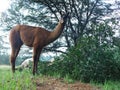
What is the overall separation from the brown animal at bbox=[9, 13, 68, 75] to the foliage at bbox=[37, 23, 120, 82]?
886 mm

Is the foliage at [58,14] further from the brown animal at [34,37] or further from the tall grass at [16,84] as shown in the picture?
the tall grass at [16,84]

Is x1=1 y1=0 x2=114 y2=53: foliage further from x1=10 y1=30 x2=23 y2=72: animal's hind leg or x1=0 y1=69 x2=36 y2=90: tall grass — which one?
x1=0 y1=69 x2=36 y2=90: tall grass

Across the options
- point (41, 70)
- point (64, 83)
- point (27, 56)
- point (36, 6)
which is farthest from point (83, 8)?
point (64, 83)

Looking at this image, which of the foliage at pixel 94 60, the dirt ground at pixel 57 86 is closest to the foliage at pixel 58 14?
the foliage at pixel 94 60

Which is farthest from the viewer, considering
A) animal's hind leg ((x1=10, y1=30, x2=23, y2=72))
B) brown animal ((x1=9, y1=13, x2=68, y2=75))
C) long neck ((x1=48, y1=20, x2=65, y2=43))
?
animal's hind leg ((x1=10, y1=30, x2=23, y2=72))

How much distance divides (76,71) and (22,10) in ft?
22.7

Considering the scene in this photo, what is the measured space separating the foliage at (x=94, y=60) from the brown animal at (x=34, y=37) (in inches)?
34.9

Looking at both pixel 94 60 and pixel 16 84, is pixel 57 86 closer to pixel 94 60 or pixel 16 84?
pixel 16 84

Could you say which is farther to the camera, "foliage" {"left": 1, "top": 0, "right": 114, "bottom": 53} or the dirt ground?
"foliage" {"left": 1, "top": 0, "right": 114, "bottom": 53}

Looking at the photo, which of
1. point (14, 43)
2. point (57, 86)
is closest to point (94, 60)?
point (57, 86)

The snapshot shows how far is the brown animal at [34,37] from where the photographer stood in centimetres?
898

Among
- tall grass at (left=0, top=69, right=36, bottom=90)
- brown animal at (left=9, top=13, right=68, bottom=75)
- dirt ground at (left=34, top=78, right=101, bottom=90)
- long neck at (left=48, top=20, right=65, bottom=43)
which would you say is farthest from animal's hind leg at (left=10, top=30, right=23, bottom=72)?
dirt ground at (left=34, top=78, right=101, bottom=90)

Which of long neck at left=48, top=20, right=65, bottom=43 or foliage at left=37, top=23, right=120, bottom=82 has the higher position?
long neck at left=48, top=20, right=65, bottom=43

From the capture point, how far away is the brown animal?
898 cm
